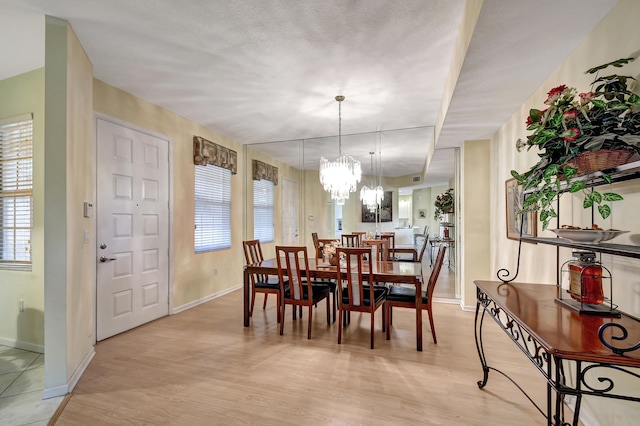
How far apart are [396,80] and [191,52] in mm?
1990

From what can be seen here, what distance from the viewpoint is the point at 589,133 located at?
4.47 ft

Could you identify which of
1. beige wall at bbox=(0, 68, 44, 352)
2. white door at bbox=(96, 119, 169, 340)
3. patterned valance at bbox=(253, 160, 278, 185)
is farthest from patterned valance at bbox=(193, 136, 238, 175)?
beige wall at bbox=(0, 68, 44, 352)

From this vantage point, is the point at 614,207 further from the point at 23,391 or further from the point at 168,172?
the point at 168,172

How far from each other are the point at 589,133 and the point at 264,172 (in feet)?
16.7

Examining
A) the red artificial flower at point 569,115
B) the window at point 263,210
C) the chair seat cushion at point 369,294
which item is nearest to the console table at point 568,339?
the red artificial flower at point 569,115

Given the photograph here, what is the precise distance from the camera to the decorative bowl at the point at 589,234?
135cm

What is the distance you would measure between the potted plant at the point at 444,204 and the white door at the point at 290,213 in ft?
9.10

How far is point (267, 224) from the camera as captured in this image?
20.1ft

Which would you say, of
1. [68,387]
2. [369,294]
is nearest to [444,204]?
[369,294]

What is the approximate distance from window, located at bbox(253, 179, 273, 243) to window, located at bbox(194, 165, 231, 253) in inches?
25.3

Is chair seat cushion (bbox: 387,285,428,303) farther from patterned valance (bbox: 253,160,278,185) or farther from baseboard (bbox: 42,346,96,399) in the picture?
patterned valance (bbox: 253,160,278,185)

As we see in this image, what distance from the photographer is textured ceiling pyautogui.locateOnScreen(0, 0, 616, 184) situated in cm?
192

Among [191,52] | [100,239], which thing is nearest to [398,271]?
[191,52]

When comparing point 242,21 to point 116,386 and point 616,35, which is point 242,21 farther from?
point 116,386
